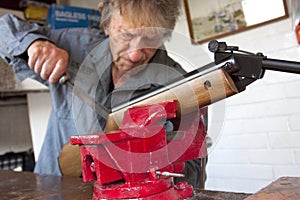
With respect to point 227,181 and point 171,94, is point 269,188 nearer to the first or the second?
point 171,94

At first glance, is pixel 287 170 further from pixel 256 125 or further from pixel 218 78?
pixel 218 78

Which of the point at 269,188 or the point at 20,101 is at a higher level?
the point at 20,101

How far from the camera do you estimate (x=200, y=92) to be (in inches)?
21.1

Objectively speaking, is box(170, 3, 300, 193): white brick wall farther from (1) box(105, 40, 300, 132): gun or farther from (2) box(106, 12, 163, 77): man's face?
(1) box(105, 40, 300, 132): gun

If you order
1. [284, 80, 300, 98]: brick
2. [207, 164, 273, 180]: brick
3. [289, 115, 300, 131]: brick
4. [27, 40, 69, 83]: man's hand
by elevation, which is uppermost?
[27, 40, 69, 83]: man's hand

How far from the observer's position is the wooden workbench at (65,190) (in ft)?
1.83

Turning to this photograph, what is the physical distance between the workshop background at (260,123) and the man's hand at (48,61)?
2.26 feet

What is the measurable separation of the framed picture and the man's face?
689 millimetres

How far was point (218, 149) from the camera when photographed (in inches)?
67.7

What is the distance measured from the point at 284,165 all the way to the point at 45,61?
3.63 ft

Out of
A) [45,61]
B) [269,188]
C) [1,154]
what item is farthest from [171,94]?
[1,154]

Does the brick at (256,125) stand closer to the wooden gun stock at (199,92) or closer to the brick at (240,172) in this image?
the brick at (240,172)

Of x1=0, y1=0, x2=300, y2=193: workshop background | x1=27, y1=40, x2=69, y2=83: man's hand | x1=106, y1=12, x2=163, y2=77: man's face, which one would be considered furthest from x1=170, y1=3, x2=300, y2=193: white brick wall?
x1=27, y1=40, x2=69, y2=83: man's hand

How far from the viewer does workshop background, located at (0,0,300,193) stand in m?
1.46
